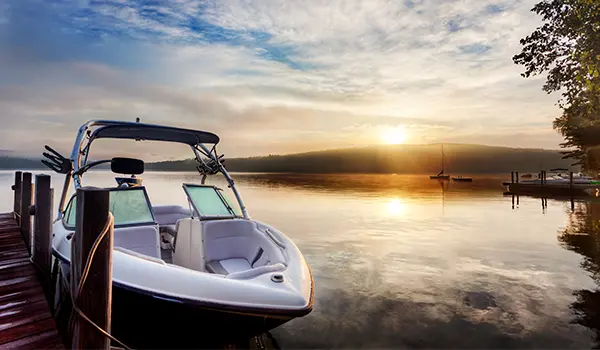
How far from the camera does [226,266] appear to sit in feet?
19.5

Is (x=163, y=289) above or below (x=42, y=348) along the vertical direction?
above

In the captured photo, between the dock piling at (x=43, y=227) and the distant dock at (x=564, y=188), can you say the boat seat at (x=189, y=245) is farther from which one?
the distant dock at (x=564, y=188)

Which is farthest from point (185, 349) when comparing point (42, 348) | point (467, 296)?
point (467, 296)

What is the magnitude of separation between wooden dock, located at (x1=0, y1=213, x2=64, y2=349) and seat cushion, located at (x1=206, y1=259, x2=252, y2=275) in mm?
2191

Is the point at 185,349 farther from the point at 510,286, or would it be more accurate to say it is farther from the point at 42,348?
the point at 510,286

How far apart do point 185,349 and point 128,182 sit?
4.74m

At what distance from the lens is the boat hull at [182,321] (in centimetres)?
397

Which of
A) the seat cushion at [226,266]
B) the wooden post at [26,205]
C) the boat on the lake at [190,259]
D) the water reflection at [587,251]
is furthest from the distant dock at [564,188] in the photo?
the wooden post at [26,205]

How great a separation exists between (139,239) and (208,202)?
1395mm

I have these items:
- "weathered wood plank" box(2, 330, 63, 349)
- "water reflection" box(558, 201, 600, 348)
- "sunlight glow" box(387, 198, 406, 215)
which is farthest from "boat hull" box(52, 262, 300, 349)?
"sunlight glow" box(387, 198, 406, 215)

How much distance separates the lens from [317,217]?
21.3 m

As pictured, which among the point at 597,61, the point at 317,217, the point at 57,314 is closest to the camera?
the point at 57,314

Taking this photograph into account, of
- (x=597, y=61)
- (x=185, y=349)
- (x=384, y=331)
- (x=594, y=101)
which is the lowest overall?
(x=384, y=331)

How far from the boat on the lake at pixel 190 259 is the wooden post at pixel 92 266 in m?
0.88
